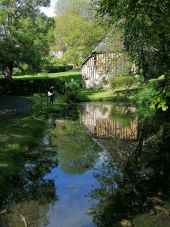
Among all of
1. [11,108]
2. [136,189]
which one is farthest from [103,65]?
[136,189]

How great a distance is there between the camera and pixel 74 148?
2244cm

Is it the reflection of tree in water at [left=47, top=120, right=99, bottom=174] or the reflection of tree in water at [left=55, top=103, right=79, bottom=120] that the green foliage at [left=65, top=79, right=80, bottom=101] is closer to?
the reflection of tree in water at [left=55, top=103, right=79, bottom=120]

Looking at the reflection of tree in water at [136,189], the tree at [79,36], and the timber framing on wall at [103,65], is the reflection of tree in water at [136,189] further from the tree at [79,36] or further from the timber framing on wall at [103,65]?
the tree at [79,36]

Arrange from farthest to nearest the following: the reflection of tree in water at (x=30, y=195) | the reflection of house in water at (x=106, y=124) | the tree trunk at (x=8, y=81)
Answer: the tree trunk at (x=8, y=81), the reflection of house in water at (x=106, y=124), the reflection of tree in water at (x=30, y=195)

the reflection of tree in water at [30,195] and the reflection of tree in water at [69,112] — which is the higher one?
the reflection of tree in water at [69,112]

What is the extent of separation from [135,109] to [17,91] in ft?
75.1

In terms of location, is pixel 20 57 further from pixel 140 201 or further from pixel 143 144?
pixel 140 201

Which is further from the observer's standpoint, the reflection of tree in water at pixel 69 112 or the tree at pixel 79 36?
the tree at pixel 79 36

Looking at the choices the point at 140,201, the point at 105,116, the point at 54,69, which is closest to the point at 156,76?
the point at 105,116

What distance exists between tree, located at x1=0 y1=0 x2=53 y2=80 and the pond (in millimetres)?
23023

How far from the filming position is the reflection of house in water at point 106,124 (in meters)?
26.4

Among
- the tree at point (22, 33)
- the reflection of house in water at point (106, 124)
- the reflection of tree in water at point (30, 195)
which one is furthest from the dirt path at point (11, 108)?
the reflection of tree in water at point (30, 195)

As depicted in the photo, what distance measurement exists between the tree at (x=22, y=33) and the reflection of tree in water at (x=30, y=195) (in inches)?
1135

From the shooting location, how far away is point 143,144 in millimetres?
23219
